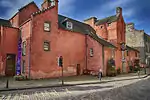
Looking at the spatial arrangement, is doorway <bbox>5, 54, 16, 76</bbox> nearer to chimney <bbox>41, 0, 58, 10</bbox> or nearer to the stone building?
chimney <bbox>41, 0, 58, 10</bbox>

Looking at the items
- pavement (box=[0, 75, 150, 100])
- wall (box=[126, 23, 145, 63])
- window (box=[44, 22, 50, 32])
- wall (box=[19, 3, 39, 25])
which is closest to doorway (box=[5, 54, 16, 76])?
wall (box=[19, 3, 39, 25])

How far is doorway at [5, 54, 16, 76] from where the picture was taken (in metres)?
23.2

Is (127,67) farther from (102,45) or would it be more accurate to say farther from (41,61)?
(41,61)

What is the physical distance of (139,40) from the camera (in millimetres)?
42625

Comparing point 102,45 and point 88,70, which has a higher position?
point 102,45

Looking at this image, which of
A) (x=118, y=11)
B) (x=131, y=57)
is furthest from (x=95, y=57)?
(x=131, y=57)

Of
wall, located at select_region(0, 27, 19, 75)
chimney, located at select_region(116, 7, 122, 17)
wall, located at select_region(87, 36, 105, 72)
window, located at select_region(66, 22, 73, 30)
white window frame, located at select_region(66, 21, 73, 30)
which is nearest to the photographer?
wall, located at select_region(0, 27, 19, 75)

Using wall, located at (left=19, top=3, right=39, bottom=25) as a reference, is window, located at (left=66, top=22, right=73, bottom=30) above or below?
below

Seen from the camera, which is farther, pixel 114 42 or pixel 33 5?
pixel 114 42

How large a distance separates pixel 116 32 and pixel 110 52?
5.59 metres

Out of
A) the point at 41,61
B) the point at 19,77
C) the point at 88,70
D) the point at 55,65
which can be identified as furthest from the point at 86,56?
the point at 19,77

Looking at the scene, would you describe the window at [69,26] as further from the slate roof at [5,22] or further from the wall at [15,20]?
the slate roof at [5,22]

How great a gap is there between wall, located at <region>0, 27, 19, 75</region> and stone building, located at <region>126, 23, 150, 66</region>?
30.7 m

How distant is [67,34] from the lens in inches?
1003
